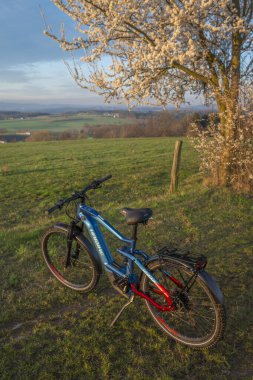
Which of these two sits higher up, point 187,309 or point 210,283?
point 210,283

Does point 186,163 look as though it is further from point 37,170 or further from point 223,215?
point 223,215

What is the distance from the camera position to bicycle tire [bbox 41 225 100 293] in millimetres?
4648

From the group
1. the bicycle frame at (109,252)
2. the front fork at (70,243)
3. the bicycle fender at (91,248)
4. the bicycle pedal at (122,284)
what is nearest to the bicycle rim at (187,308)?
the bicycle frame at (109,252)

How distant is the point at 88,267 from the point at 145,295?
148cm

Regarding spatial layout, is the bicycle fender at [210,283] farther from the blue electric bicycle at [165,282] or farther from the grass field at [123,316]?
the grass field at [123,316]

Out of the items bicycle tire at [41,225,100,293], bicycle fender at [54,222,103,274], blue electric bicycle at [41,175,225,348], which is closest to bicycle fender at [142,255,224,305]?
blue electric bicycle at [41,175,225,348]

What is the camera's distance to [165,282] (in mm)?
3729

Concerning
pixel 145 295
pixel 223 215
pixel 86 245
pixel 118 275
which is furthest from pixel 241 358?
pixel 223 215

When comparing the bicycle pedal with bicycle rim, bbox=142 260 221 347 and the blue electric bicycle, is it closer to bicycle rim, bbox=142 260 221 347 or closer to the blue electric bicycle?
the blue electric bicycle

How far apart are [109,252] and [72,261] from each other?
0.91 m

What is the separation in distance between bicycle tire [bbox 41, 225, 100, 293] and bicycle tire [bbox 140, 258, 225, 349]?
1.05m

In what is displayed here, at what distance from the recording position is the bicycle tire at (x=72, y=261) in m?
4.65

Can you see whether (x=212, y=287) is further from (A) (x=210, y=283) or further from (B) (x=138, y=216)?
(B) (x=138, y=216)

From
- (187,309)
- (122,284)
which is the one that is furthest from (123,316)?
(187,309)
